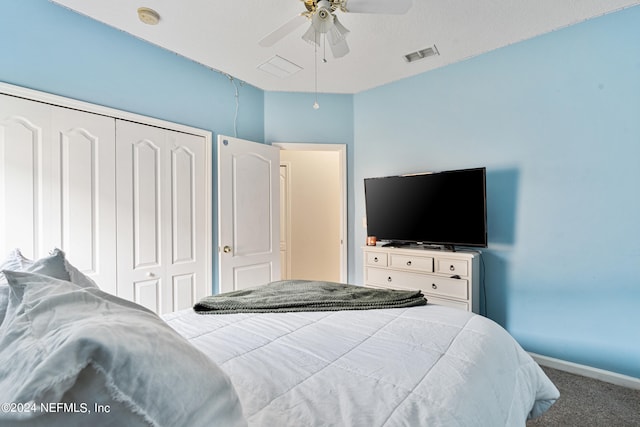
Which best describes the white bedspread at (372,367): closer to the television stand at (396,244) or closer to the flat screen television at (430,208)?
the flat screen television at (430,208)

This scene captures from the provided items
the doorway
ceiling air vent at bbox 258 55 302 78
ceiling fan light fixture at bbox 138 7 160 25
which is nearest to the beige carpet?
the doorway

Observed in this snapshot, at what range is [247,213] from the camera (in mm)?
3229

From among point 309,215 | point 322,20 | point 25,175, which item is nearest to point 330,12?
point 322,20

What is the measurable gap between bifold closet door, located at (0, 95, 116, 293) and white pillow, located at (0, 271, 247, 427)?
1860 millimetres

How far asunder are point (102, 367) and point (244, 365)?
66 cm

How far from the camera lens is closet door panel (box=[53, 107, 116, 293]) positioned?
2123 millimetres

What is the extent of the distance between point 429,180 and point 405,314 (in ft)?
5.36

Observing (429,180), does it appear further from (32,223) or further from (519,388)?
(32,223)

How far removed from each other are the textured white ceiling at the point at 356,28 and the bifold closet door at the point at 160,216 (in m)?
0.78

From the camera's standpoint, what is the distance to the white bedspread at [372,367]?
81 cm

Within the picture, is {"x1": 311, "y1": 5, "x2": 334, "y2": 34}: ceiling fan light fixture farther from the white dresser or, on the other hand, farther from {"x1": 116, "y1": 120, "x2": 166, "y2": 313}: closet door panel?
the white dresser

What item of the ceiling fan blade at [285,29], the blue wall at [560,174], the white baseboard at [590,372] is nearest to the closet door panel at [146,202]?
the ceiling fan blade at [285,29]

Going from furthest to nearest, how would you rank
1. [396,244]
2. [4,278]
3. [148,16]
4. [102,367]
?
Result: [396,244] < [148,16] < [4,278] < [102,367]

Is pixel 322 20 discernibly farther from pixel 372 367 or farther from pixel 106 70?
pixel 372 367
